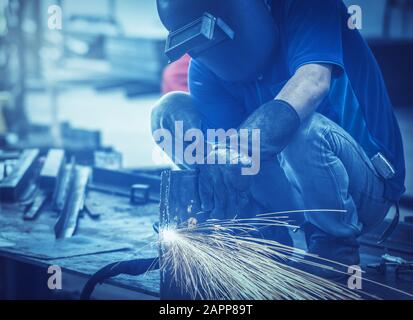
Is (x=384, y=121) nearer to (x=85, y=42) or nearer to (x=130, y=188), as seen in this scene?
(x=130, y=188)

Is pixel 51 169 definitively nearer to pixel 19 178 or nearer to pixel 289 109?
pixel 19 178

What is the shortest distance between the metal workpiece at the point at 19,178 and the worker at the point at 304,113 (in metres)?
1.12

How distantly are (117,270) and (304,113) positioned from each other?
641 mm

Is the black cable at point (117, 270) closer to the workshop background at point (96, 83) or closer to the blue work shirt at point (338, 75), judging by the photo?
the workshop background at point (96, 83)

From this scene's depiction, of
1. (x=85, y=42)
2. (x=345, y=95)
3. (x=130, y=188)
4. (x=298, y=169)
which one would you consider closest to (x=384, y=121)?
(x=345, y=95)

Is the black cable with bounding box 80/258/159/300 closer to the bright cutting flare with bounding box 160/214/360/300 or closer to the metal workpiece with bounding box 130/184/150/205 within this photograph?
the bright cutting flare with bounding box 160/214/360/300

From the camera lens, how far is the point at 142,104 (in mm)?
8188

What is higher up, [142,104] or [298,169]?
[142,104]

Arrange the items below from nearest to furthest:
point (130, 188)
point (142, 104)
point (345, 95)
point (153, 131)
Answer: point (345, 95) → point (153, 131) → point (130, 188) → point (142, 104)

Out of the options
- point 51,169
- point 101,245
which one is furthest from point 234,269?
point 51,169

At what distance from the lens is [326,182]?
1.95 meters

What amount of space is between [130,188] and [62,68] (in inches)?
301

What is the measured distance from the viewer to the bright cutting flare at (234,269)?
1808 millimetres

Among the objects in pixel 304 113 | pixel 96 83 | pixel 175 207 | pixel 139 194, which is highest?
pixel 96 83
